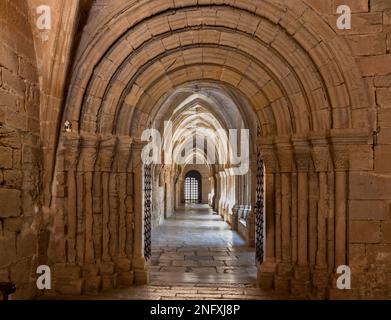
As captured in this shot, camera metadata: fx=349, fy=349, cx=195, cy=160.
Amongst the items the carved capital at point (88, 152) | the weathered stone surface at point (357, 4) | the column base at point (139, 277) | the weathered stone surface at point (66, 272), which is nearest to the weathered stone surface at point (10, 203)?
the carved capital at point (88, 152)

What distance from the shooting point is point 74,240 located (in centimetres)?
442

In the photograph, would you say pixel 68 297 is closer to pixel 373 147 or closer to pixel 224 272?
pixel 224 272

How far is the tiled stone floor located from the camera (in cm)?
534

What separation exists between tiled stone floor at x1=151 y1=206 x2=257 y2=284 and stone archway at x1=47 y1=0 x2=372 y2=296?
73 cm

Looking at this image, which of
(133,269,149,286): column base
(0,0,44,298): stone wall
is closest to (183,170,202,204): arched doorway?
(133,269,149,286): column base

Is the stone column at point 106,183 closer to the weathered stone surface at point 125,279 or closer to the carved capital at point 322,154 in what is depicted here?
the weathered stone surface at point 125,279

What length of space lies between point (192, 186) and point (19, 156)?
27.4 meters

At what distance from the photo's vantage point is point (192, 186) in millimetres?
31000

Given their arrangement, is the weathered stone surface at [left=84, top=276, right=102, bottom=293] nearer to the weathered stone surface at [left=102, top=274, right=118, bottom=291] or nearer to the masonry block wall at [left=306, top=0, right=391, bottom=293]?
the weathered stone surface at [left=102, top=274, right=118, bottom=291]

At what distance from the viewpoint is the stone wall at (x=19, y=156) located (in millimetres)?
3518

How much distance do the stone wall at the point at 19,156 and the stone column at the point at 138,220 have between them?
120 cm

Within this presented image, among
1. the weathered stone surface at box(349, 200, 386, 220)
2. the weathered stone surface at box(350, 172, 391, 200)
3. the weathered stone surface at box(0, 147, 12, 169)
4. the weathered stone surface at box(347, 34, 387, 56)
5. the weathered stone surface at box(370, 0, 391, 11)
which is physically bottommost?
the weathered stone surface at box(349, 200, 386, 220)

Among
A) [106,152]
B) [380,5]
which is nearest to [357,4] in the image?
[380,5]

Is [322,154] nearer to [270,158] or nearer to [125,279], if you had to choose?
[270,158]
